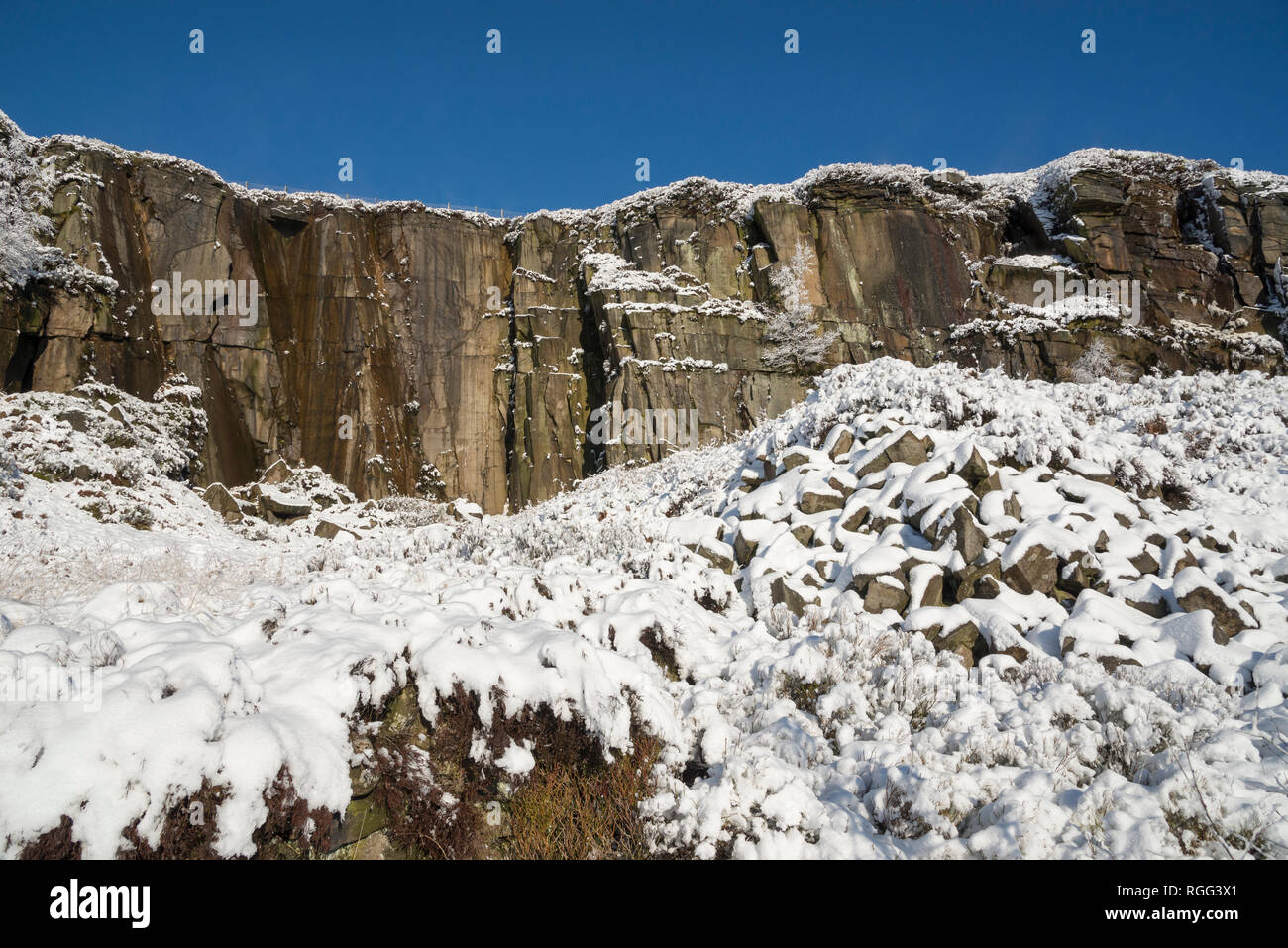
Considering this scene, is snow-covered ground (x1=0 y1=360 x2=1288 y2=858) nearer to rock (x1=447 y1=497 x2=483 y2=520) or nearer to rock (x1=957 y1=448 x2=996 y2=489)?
rock (x1=957 y1=448 x2=996 y2=489)

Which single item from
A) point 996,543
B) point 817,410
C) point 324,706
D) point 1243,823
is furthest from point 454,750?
point 817,410

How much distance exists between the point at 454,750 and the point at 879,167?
34509 mm

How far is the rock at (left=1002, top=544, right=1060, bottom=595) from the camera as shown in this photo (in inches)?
277

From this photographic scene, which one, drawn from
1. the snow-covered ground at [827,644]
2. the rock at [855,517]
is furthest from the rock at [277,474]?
the rock at [855,517]

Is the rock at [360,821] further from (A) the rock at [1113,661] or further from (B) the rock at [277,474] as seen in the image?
(B) the rock at [277,474]

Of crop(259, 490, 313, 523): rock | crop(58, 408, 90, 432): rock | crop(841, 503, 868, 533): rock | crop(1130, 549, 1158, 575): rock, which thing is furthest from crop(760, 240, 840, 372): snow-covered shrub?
crop(58, 408, 90, 432): rock

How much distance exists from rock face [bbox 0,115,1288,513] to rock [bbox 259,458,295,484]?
1.36 feet

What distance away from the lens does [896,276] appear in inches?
1192

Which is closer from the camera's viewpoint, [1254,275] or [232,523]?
[232,523]

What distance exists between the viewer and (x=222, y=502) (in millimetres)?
21688

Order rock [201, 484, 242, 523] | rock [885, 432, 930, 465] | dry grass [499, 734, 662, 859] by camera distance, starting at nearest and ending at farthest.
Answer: dry grass [499, 734, 662, 859] → rock [885, 432, 930, 465] → rock [201, 484, 242, 523]

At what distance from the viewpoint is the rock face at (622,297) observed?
27922 millimetres
